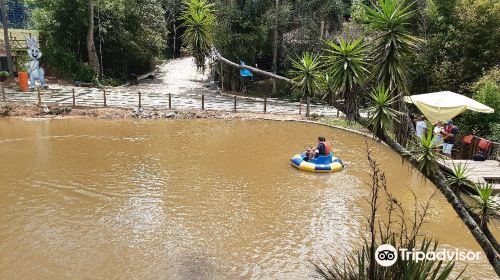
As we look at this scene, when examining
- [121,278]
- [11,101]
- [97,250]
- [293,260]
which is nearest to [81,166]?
[97,250]

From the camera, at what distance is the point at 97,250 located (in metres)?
9.69

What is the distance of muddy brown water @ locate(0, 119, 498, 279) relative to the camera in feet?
30.5

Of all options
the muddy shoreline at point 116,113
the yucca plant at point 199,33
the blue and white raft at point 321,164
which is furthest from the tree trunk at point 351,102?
the muddy shoreline at point 116,113

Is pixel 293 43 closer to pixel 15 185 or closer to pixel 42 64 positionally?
pixel 42 64

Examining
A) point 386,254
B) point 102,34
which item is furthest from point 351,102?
point 102,34

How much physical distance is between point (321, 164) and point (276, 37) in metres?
16.6

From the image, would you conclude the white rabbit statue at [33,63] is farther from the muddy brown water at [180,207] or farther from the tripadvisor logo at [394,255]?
the tripadvisor logo at [394,255]

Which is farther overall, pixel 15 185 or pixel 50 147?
pixel 50 147

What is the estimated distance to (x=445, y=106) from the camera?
14406 mm

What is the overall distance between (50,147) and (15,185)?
4539 millimetres

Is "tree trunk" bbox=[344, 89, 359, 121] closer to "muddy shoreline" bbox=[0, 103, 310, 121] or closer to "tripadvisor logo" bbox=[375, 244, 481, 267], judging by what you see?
"tripadvisor logo" bbox=[375, 244, 481, 267]

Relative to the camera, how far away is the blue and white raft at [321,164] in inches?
596

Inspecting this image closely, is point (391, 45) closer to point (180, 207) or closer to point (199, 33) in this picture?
point (199, 33)

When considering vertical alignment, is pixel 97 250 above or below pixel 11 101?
below
